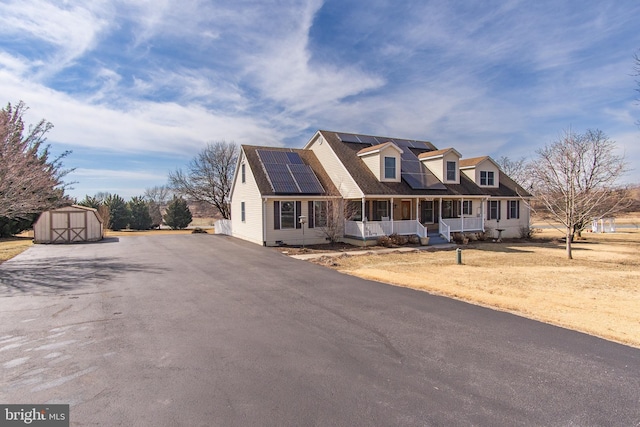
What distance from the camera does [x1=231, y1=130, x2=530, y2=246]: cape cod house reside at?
61.6ft

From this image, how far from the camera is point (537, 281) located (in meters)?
10.4

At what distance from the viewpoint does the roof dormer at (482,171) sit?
25.0 metres

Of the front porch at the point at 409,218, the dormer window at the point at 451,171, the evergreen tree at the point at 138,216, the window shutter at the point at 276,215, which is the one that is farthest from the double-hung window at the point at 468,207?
the evergreen tree at the point at 138,216

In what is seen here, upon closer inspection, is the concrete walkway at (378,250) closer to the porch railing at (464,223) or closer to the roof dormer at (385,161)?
the porch railing at (464,223)

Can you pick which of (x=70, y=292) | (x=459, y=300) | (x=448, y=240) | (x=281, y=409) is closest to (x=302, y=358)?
(x=281, y=409)

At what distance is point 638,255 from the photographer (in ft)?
55.8

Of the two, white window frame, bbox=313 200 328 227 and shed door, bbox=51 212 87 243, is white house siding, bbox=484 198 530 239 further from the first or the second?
shed door, bbox=51 212 87 243

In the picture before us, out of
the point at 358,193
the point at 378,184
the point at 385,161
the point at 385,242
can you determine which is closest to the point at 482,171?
the point at 385,161

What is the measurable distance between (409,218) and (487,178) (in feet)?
27.0

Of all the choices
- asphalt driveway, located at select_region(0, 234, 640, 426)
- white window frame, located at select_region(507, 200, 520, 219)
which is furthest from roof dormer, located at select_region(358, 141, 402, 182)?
asphalt driveway, located at select_region(0, 234, 640, 426)

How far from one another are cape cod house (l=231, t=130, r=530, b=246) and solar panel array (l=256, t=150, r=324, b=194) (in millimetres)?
60

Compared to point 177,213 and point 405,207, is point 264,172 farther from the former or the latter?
point 177,213

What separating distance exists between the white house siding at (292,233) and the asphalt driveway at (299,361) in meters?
9.79

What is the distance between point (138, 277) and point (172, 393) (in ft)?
24.9
